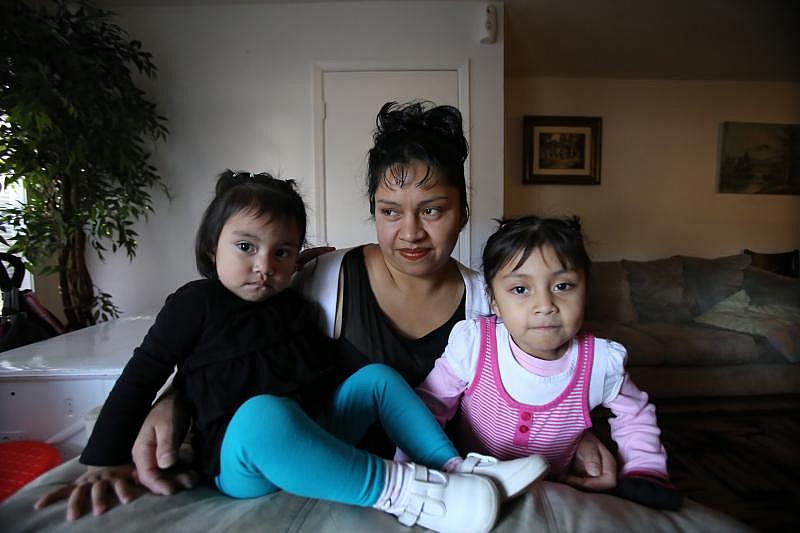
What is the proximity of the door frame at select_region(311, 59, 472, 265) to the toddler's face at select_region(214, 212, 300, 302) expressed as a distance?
→ 1864mm

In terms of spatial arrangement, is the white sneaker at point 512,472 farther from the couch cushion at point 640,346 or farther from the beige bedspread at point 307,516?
the couch cushion at point 640,346

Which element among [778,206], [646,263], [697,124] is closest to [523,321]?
[646,263]

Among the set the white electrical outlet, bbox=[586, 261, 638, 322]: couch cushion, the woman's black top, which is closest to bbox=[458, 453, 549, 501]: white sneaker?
the woman's black top

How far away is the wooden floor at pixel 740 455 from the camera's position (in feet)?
5.36

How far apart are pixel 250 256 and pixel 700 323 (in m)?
3.53

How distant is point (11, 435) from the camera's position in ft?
4.25

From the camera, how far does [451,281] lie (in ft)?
3.72

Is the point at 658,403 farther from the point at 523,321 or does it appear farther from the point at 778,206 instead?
the point at 778,206

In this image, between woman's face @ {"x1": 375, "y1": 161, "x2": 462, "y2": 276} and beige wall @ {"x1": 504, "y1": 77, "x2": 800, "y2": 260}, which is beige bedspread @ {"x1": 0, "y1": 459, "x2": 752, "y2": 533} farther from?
beige wall @ {"x1": 504, "y1": 77, "x2": 800, "y2": 260}

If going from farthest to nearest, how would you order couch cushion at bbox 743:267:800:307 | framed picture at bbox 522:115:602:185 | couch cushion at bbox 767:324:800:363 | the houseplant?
framed picture at bbox 522:115:602:185 < couch cushion at bbox 743:267:800:307 < couch cushion at bbox 767:324:800:363 < the houseplant

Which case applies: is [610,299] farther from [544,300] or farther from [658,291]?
[544,300]

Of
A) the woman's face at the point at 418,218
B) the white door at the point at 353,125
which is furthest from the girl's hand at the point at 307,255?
the white door at the point at 353,125

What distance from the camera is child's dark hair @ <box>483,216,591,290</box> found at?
84 centimetres

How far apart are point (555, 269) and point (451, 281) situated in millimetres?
360
